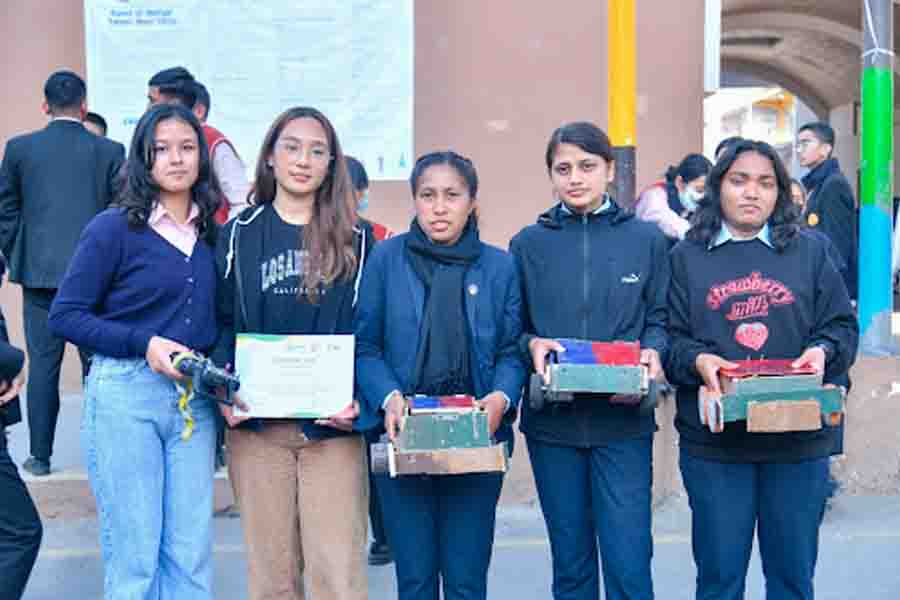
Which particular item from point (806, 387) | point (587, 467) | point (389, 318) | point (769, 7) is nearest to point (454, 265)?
point (389, 318)

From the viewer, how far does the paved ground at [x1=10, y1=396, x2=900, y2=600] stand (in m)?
5.18

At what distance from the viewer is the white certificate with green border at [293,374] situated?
3.64 meters

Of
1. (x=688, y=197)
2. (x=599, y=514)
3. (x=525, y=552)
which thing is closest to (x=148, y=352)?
(x=599, y=514)

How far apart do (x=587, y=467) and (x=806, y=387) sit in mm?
786

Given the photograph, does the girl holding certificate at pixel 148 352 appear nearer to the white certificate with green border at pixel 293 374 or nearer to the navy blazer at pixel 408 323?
the white certificate with green border at pixel 293 374

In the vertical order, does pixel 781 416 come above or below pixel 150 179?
below

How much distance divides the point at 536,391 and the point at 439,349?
0.34 m

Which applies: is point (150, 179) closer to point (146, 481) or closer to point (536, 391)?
point (146, 481)

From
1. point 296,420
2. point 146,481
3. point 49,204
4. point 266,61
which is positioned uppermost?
point 266,61

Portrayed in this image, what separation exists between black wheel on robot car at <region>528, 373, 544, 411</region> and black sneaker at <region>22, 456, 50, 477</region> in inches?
137

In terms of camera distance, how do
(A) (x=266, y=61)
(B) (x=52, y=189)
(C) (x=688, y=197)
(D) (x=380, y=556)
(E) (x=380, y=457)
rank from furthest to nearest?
(A) (x=266, y=61) < (C) (x=688, y=197) < (B) (x=52, y=189) < (D) (x=380, y=556) < (E) (x=380, y=457)

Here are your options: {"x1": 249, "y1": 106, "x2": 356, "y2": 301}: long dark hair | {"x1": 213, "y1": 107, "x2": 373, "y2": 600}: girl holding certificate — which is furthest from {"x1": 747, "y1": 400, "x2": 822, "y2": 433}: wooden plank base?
{"x1": 249, "y1": 106, "x2": 356, "y2": 301}: long dark hair

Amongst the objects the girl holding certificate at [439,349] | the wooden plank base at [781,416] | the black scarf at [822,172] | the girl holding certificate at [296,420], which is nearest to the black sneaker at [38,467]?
the girl holding certificate at [296,420]

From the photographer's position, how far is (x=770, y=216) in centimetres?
388
